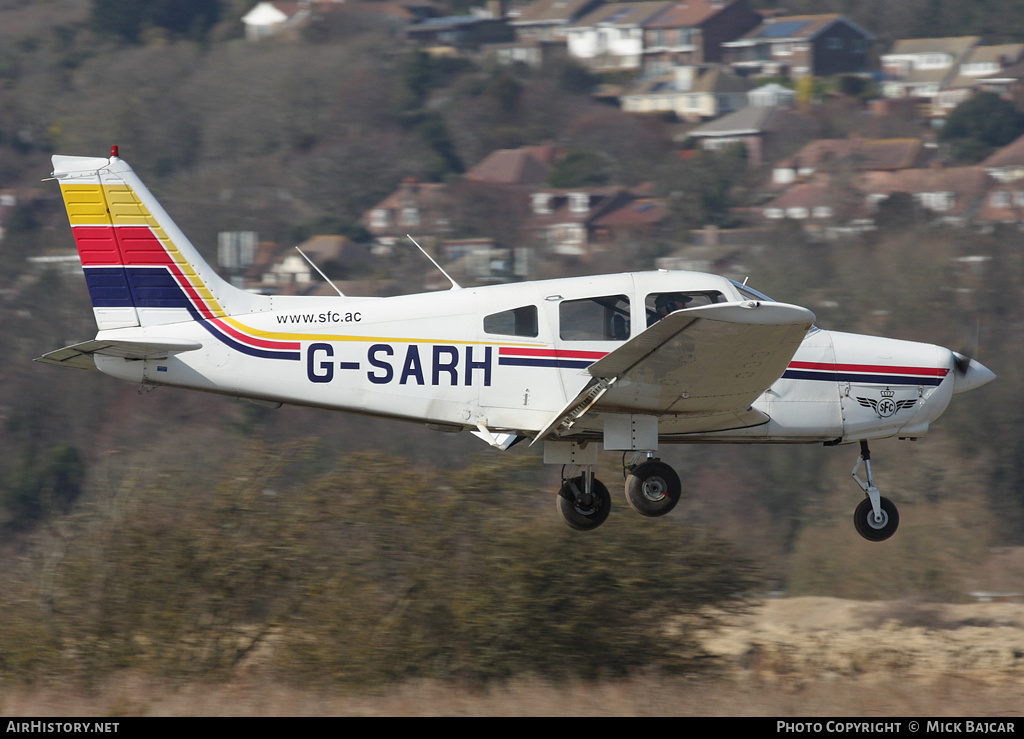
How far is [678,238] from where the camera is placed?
70625mm

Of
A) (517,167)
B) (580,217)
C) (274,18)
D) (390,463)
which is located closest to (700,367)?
(390,463)

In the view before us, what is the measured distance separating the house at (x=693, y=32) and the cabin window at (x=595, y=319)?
108551 millimetres

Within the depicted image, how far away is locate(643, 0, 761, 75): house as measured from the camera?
11788 centimetres

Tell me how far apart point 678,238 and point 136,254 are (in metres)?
59.9

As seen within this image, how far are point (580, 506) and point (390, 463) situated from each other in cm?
1028

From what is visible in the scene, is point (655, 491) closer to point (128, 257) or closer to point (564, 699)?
point (128, 257)

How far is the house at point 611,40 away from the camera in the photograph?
117875 millimetres

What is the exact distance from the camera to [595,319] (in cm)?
1143

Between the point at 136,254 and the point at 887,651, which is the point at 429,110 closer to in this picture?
the point at 887,651

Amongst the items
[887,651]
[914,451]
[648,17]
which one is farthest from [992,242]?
[648,17]

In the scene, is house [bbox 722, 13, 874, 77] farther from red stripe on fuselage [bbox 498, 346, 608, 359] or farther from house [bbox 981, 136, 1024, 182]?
red stripe on fuselage [bbox 498, 346, 608, 359]

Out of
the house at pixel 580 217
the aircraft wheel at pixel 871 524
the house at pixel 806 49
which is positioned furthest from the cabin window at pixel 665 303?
the house at pixel 806 49

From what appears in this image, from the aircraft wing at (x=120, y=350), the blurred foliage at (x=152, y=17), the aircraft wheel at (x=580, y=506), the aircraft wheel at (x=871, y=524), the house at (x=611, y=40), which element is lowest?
the house at (x=611, y=40)

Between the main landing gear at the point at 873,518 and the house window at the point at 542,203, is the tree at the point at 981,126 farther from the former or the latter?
the main landing gear at the point at 873,518
